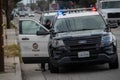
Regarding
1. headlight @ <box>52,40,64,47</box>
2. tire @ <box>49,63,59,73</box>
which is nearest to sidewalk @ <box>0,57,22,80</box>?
tire @ <box>49,63,59,73</box>

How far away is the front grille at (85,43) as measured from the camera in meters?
13.6

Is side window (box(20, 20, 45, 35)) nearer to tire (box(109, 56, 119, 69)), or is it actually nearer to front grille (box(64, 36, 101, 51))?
front grille (box(64, 36, 101, 51))

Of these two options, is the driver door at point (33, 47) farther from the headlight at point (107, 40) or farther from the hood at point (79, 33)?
the headlight at point (107, 40)

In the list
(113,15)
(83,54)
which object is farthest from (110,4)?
(83,54)

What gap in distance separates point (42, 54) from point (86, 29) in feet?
4.93

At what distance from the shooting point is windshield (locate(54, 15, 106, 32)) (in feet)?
48.5

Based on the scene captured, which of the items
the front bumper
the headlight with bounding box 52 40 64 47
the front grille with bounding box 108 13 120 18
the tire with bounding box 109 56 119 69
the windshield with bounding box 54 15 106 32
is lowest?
the front grille with bounding box 108 13 120 18

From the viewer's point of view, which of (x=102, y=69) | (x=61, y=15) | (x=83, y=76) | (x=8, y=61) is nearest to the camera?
(x=83, y=76)

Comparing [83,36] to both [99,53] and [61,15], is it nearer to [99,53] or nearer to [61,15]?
[99,53]

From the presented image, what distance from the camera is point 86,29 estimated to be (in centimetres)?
1466

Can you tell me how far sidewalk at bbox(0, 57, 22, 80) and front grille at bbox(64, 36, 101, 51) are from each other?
1644 millimetres

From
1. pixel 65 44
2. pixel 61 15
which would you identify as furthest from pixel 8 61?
pixel 65 44

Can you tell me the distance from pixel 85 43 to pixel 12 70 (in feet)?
8.29

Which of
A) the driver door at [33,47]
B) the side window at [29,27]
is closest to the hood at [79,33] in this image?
the driver door at [33,47]
